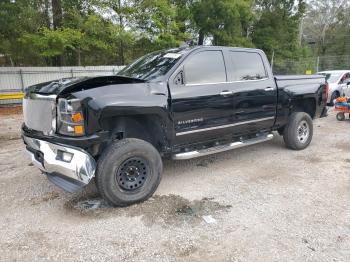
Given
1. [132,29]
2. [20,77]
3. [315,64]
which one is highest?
[132,29]

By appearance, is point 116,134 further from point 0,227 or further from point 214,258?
point 214,258

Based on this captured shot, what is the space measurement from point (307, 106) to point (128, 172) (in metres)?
4.48

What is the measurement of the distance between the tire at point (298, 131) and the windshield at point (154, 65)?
2796 millimetres

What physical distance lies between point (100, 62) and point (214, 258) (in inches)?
708

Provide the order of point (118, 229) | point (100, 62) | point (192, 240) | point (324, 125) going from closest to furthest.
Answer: point (192, 240), point (118, 229), point (324, 125), point (100, 62)

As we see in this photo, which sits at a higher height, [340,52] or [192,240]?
[340,52]

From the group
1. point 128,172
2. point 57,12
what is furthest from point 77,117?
point 57,12

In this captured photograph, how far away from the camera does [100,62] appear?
760 inches

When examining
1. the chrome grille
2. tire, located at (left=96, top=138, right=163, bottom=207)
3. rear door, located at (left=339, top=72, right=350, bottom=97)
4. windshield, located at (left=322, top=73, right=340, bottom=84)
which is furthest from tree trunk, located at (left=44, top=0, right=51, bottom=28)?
tire, located at (left=96, top=138, right=163, bottom=207)

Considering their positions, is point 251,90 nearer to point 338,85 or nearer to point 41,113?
point 41,113

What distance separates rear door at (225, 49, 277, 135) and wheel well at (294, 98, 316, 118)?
3.42 ft

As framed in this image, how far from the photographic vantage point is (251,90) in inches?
205

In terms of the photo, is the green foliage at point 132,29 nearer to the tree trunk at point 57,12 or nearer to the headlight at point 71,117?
the tree trunk at point 57,12

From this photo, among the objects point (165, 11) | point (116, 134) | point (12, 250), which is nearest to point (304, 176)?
point (116, 134)
